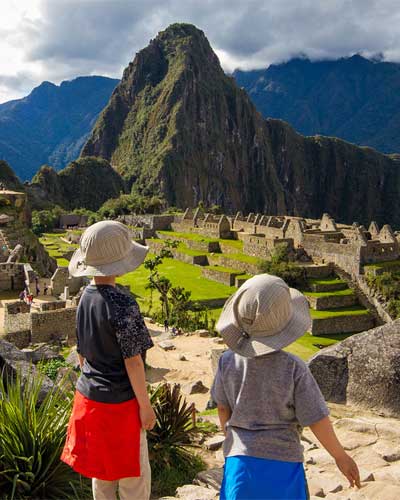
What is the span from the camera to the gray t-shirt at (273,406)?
9.65 feet

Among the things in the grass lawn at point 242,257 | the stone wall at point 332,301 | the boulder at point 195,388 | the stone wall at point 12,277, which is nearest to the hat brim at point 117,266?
the boulder at point 195,388

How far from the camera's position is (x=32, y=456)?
4016 millimetres

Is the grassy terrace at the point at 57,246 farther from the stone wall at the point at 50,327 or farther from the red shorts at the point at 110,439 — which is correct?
the red shorts at the point at 110,439

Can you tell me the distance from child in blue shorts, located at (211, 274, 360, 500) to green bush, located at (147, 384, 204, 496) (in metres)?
1.83

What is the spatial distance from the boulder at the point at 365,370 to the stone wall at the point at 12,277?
1551 centimetres

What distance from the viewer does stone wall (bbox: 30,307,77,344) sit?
13500 millimetres

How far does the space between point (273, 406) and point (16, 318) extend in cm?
1239

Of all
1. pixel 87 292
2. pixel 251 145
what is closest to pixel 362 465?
pixel 87 292

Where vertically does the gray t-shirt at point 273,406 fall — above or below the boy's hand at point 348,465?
above

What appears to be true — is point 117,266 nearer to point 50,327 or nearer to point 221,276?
point 50,327

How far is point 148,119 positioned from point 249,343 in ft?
565

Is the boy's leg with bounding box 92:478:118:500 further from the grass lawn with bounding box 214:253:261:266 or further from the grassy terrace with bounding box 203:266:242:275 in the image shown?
the grassy terrace with bounding box 203:266:242:275

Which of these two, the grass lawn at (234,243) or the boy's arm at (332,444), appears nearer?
the boy's arm at (332,444)

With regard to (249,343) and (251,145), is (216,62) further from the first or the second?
(249,343)
